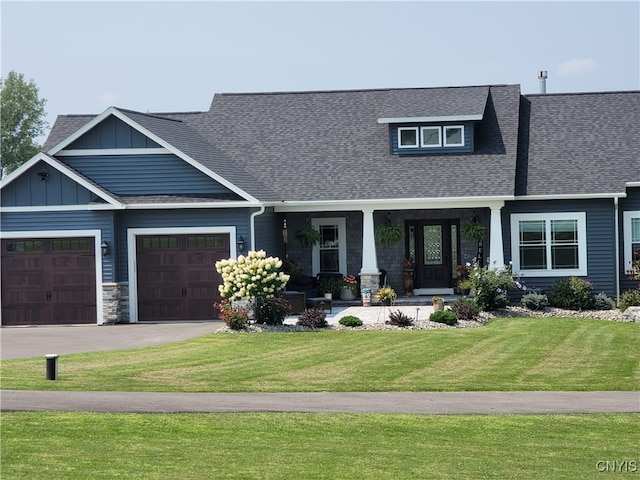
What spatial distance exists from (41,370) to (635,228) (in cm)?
1847

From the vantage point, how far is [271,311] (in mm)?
27578

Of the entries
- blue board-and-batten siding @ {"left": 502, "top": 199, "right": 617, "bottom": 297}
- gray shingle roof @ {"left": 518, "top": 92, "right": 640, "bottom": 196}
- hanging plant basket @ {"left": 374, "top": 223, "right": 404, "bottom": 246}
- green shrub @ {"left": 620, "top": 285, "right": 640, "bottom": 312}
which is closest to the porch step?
hanging plant basket @ {"left": 374, "top": 223, "right": 404, "bottom": 246}

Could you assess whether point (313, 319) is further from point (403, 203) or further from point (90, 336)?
point (403, 203)

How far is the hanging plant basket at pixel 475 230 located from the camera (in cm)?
3256

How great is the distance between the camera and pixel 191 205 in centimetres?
2942

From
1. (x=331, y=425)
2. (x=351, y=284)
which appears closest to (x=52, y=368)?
(x=331, y=425)

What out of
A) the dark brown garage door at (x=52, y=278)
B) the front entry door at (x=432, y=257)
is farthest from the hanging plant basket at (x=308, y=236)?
the dark brown garage door at (x=52, y=278)

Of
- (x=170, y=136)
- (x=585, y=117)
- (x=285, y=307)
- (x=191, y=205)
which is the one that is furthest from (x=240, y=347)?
(x=585, y=117)

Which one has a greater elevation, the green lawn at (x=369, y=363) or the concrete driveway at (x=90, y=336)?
the concrete driveway at (x=90, y=336)

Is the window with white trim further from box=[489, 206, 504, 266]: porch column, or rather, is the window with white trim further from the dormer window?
box=[489, 206, 504, 266]: porch column

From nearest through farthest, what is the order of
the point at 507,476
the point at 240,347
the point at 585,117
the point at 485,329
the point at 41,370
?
1. the point at 507,476
2. the point at 41,370
3. the point at 240,347
4. the point at 485,329
5. the point at 585,117

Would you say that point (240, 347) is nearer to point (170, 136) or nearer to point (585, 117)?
point (170, 136)

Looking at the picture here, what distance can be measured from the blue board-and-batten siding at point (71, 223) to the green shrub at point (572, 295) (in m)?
12.3

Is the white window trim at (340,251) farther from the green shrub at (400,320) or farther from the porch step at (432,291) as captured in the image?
the green shrub at (400,320)
